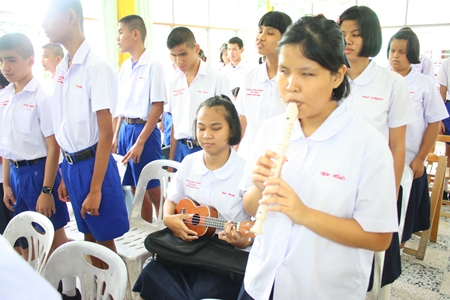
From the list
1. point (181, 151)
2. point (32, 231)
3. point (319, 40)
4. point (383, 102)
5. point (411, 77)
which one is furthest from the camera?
point (181, 151)

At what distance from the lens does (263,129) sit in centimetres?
102

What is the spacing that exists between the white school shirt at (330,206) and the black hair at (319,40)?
14 cm

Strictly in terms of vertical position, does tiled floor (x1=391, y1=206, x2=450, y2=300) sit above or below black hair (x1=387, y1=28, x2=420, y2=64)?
below

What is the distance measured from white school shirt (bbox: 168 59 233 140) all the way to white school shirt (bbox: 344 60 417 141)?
130 cm

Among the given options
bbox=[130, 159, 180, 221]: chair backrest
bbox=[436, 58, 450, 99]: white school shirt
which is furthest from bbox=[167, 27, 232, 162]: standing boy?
bbox=[436, 58, 450, 99]: white school shirt

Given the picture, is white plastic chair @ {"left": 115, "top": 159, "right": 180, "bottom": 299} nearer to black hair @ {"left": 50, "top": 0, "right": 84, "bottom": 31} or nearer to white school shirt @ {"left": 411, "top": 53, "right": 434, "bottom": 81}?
black hair @ {"left": 50, "top": 0, "right": 84, "bottom": 31}

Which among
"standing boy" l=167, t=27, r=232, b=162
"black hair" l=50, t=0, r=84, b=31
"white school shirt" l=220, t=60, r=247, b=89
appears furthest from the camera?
"white school shirt" l=220, t=60, r=247, b=89

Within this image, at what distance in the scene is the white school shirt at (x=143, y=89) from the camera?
2816 mm

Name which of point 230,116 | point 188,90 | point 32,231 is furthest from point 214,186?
point 188,90

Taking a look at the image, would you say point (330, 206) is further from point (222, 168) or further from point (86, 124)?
point (86, 124)

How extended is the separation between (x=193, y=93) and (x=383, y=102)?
1.55 m

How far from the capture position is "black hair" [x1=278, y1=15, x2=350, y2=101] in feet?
2.78

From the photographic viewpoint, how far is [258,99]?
2107 mm

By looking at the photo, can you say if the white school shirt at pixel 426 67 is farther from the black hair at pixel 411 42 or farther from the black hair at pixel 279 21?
the black hair at pixel 279 21
